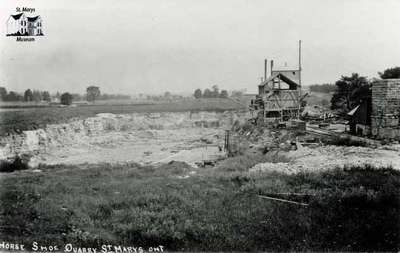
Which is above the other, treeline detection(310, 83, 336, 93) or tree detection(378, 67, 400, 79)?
treeline detection(310, 83, 336, 93)

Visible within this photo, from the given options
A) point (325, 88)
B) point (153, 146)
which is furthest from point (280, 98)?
point (325, 88)

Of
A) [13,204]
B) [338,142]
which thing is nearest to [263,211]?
[13,204]

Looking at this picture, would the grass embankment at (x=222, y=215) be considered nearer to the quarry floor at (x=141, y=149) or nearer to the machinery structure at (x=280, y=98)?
the quarry floor at (x=141, y=149)

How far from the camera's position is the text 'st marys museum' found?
11109 mm

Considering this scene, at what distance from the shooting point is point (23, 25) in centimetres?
1144

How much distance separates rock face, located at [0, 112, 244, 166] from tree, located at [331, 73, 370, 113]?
66.2ft

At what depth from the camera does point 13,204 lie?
991 centimetres

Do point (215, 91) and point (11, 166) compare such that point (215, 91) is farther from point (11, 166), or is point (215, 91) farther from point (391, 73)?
point (11, 166)

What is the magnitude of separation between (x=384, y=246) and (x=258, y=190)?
14.6 ft

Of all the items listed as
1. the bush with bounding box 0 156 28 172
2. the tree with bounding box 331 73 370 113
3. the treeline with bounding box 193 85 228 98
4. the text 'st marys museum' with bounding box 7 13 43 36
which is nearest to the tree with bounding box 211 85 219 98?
the treeline with bounding box 193 85 228 98

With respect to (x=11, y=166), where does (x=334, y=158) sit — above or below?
above

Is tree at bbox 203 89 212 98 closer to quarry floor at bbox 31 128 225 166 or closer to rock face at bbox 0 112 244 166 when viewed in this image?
rock face at bbox 0 112 244 166

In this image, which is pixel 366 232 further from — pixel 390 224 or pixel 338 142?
pixel 338 142

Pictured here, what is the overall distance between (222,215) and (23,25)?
9.13 meters
